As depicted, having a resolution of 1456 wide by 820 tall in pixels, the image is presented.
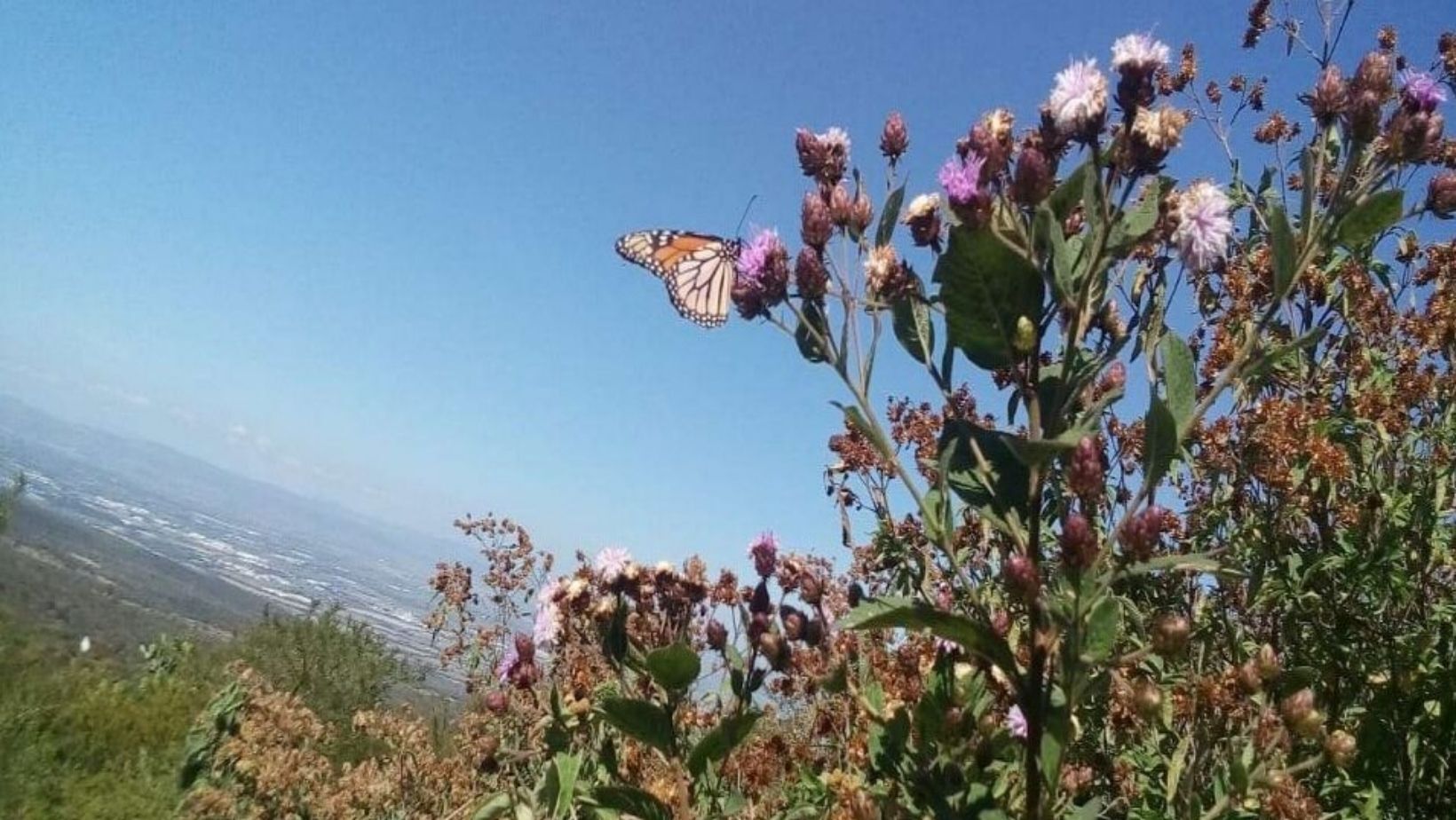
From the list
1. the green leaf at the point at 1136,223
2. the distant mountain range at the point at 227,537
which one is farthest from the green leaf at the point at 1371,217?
the distant mountain range at the point at 227,537

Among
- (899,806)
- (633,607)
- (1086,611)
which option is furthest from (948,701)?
(633,607)

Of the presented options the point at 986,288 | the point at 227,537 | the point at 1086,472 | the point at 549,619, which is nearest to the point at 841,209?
the point at 986,288

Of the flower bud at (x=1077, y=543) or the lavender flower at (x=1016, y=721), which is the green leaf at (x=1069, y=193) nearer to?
the flower bud at (x=1077, y=543)

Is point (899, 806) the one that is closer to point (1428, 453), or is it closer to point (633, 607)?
point (633, 607)

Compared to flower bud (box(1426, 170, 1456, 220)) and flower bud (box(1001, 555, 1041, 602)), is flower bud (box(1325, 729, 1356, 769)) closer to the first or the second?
flower bud (box(1001, 555, 1041, 602))

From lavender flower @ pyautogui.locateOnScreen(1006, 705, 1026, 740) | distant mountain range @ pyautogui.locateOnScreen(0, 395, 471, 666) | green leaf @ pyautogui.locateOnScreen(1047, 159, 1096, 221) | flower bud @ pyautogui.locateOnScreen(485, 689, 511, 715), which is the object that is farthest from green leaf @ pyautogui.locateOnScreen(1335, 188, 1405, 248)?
distant mountain range @ pyautogui.locateOnScreen(0, 395, 471, 666)

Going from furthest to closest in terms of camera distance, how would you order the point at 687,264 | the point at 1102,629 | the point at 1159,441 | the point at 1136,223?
the point at 687,264 < the point at 1136,223 < the point at 1159,441 < the point at 1102,629

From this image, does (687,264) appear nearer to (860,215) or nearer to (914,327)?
(860,215)
